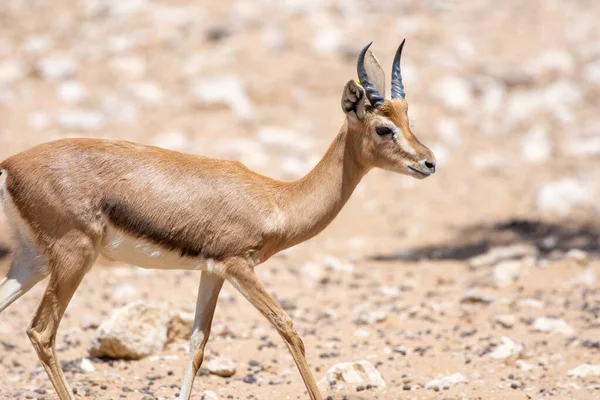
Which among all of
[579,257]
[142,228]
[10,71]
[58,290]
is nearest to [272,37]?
[10,71]

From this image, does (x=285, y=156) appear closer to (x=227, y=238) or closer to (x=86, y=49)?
(x=86, y=49)

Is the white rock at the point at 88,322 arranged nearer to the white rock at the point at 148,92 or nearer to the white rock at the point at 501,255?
the white rock at the point at 501,255

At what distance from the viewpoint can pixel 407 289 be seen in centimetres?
1041

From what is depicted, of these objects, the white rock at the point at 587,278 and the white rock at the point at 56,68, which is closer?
the white rock at the point at 587,278

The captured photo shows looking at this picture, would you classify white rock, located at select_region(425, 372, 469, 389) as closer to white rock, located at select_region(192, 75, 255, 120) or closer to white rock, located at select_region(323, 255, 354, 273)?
white rock, located at select_region(323, 255, 354, 273)

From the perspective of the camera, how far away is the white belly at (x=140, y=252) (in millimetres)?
5863

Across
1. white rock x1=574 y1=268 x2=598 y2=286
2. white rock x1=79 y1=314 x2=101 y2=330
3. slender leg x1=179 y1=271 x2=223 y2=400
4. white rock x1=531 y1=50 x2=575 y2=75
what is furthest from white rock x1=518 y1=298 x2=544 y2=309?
white rock x1=531 y1=50 x2=575 y2=75

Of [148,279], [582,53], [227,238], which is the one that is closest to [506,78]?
[582,53]

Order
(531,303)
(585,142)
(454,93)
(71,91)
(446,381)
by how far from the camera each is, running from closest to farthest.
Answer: (446,381)
(531,303)
(585,142)
(71,91)
(454,93)

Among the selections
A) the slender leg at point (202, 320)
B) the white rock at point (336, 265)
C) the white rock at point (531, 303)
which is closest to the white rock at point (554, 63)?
the white rock at point (336, 265)

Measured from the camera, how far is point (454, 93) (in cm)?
1712

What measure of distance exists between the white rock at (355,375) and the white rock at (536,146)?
999cm

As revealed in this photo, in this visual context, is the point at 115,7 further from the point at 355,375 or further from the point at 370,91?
the point at 355,375

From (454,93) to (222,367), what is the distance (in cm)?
1122
